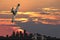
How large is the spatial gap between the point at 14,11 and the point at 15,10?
1.10 feet

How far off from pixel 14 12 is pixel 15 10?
17.2 inches

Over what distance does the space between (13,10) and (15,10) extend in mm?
407

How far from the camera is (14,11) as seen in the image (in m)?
61.3

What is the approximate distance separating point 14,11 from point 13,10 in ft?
0.82

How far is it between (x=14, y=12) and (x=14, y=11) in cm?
45

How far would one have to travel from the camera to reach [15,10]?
61.1 meters

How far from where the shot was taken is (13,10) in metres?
61.2

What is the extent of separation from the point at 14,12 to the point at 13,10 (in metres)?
0.56
